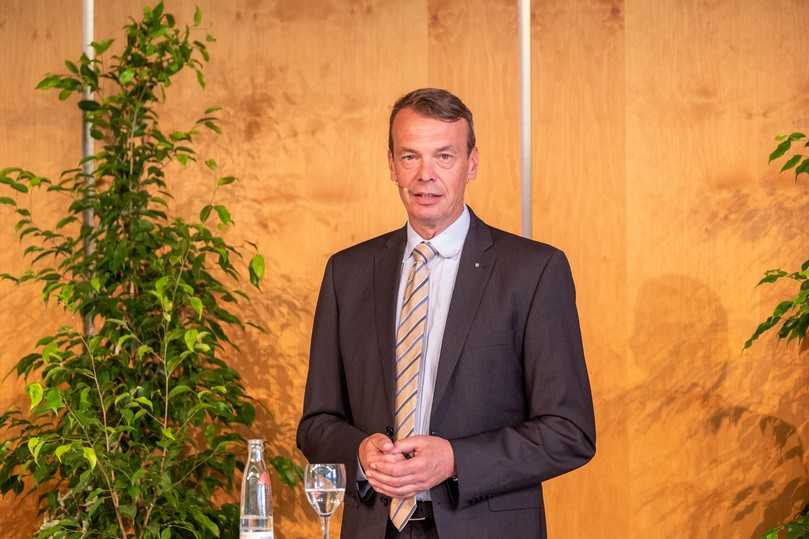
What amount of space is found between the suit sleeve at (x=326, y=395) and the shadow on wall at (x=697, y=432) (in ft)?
4.80

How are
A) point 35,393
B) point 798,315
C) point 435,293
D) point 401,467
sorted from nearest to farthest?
point 401,467
point 435,293
point 35,393
point 798,315

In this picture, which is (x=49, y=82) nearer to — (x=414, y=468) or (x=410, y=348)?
(x=410, y=348)

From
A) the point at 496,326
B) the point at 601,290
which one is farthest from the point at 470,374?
the point at 601,290

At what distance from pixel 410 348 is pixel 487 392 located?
0.17 m

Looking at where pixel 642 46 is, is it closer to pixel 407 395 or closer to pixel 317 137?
pixel 317 137

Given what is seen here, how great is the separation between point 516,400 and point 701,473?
A: 1.55 metres

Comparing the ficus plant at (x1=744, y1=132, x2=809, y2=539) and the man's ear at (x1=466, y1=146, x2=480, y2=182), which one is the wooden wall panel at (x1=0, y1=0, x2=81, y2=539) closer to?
the man's ear at (x1=466, y1=146, x2=480, y2=182)

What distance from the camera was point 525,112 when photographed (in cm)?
373

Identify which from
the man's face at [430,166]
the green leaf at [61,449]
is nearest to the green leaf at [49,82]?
the green leaf at [61,449]

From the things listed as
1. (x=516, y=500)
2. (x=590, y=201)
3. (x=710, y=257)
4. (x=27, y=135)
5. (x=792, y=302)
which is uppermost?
(x=27, y=135)

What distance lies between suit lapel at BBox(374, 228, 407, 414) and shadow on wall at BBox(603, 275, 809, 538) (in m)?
1.43

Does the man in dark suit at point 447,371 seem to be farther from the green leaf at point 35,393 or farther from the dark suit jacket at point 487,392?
the green leaf at point 35,393

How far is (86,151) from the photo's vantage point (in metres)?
3.81

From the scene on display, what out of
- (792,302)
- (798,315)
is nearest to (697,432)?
(798,315)
